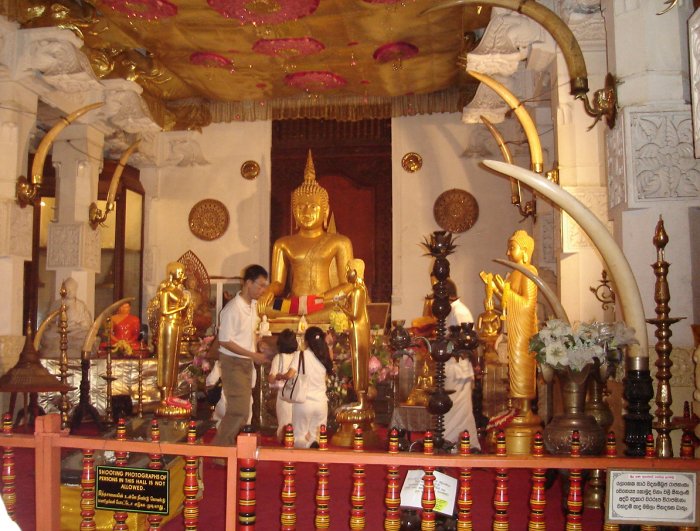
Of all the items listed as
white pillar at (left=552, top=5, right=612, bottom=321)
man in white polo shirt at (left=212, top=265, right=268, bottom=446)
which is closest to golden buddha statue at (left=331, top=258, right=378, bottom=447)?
man in white polo shirt at (left=212, top=265, right=268, bottom=446)

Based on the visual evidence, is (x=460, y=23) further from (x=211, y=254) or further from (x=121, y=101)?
(x=211, y=254)

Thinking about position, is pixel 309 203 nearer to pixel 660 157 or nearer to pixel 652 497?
pixel 660 157

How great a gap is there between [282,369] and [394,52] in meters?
4.04

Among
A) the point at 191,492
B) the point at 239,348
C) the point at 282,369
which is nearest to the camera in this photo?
the point at 191,492

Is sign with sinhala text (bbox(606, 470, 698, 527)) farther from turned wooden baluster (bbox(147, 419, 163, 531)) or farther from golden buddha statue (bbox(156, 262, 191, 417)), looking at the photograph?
golden buddha statue (bbox(156, 262, 191, 417))

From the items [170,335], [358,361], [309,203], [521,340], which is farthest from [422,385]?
[309,203]

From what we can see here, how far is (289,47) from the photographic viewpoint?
297 inches

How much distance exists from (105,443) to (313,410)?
240 centimetres

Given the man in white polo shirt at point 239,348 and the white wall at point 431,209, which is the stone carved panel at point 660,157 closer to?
the man in white polo shirt at point 239,348

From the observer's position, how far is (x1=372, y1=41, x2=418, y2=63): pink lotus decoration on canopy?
7.53 meters

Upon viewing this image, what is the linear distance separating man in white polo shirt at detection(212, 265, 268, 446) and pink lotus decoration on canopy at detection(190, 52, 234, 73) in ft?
13.7

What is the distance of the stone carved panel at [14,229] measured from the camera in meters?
6.39

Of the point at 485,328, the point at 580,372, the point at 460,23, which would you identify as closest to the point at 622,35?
the point at 580,372

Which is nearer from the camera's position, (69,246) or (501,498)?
(501,498)
